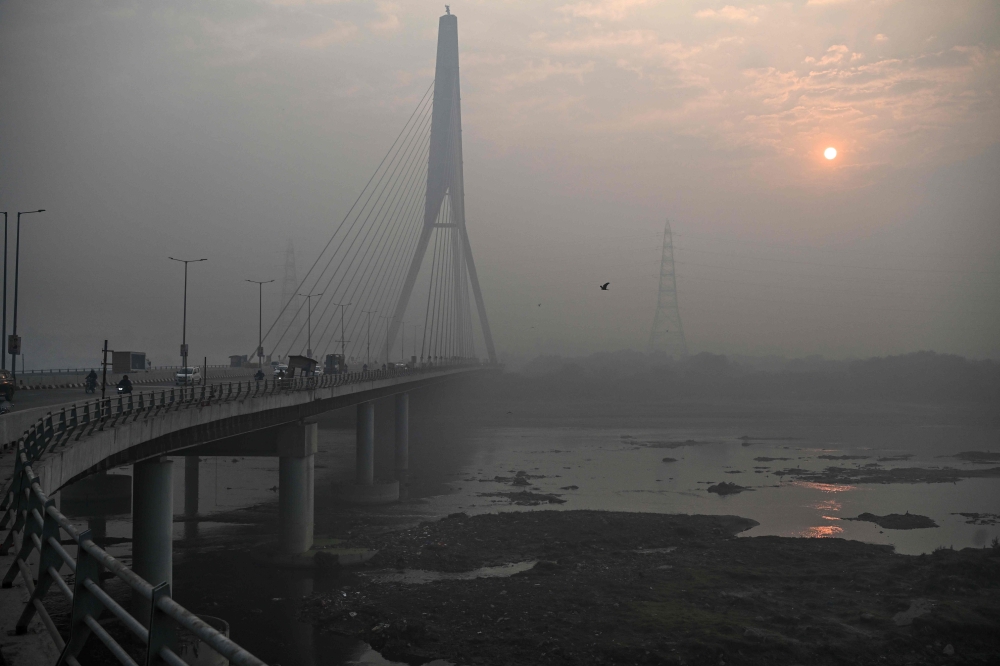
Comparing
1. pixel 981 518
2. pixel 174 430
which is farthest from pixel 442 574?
pixel 981 518

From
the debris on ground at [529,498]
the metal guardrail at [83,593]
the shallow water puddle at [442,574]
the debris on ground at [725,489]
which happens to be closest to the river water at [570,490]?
the debris on ground at [529,498]

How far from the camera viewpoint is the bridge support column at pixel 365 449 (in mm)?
60875

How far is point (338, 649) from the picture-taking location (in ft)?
90.2

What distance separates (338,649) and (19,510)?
69.5 ft

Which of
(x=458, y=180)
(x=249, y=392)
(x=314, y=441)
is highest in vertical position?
(x=458, y=180)

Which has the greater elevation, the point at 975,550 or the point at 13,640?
the point at 13,640

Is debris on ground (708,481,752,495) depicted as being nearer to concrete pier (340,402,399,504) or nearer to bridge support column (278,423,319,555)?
concrete pier (340,402,399,504)

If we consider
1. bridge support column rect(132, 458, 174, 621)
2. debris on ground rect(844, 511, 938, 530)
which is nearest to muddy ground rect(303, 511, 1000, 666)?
bridge support column rect(132, 458, 174, 621)

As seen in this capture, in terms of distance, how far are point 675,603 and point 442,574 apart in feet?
35.0

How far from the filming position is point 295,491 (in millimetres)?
40875

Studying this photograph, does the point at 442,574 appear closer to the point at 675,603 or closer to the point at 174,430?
the point at 675,603

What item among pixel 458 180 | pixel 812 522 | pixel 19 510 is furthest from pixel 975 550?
pixel 458 180

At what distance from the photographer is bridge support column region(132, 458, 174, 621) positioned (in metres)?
26.8

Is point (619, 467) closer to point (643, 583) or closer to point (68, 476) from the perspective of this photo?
point (643, 583)
